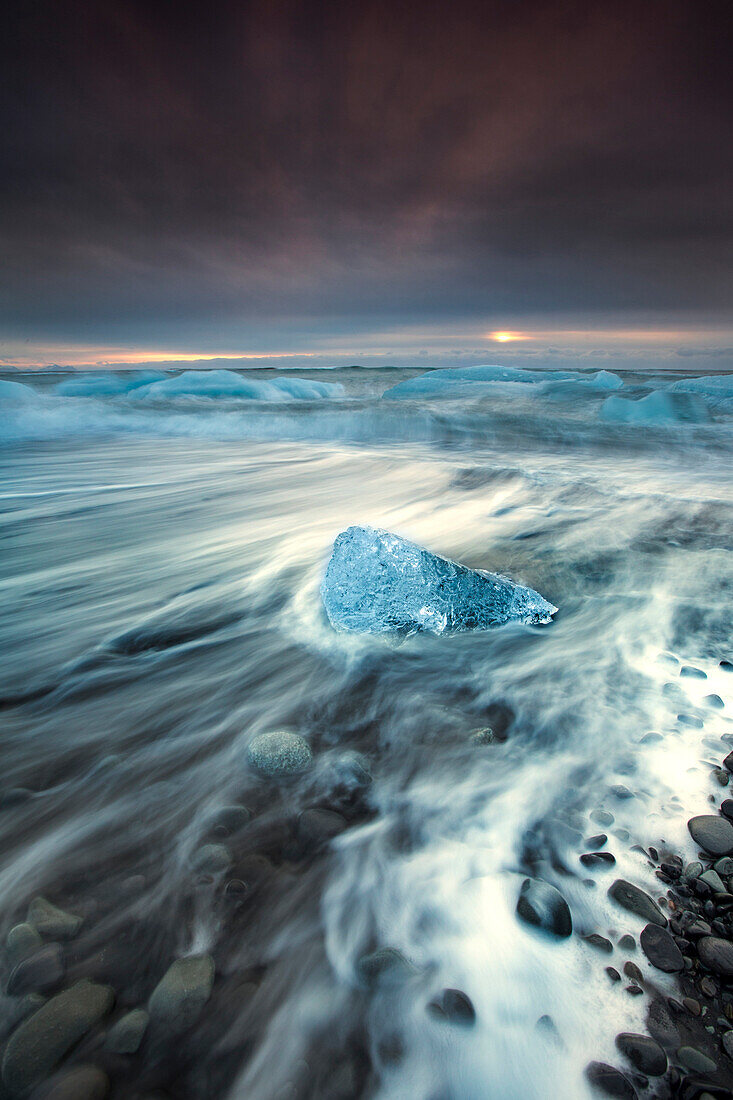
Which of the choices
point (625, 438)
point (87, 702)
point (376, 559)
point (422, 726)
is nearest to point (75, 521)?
point (87, 702)

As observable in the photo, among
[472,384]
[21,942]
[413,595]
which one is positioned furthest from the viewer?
[472,384]

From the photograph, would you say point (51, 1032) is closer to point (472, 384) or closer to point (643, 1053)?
point (643, 1053)

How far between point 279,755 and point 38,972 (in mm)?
758

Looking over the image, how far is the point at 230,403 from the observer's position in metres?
17.0

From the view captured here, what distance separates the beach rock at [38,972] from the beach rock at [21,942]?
2 centimetres

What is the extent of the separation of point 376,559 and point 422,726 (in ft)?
2.89

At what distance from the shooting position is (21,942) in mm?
1105

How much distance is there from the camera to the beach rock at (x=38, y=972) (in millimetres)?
1009

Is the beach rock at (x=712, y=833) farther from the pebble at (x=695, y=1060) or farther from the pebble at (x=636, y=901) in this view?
the pebble at (x=695, y=1060)

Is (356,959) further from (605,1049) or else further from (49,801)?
(49,801)

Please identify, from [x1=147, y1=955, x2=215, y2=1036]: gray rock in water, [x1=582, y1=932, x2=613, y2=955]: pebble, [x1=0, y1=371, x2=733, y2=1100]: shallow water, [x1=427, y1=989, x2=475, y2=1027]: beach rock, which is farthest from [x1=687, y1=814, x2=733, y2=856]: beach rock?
[x1=147, y1=955, x2=215, y2=1036]: gray rock in water

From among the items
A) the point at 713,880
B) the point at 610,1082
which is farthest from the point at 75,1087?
the point at 713,880

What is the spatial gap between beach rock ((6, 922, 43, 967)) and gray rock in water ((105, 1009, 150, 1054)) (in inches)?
11.2

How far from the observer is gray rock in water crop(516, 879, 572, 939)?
1084 mm
